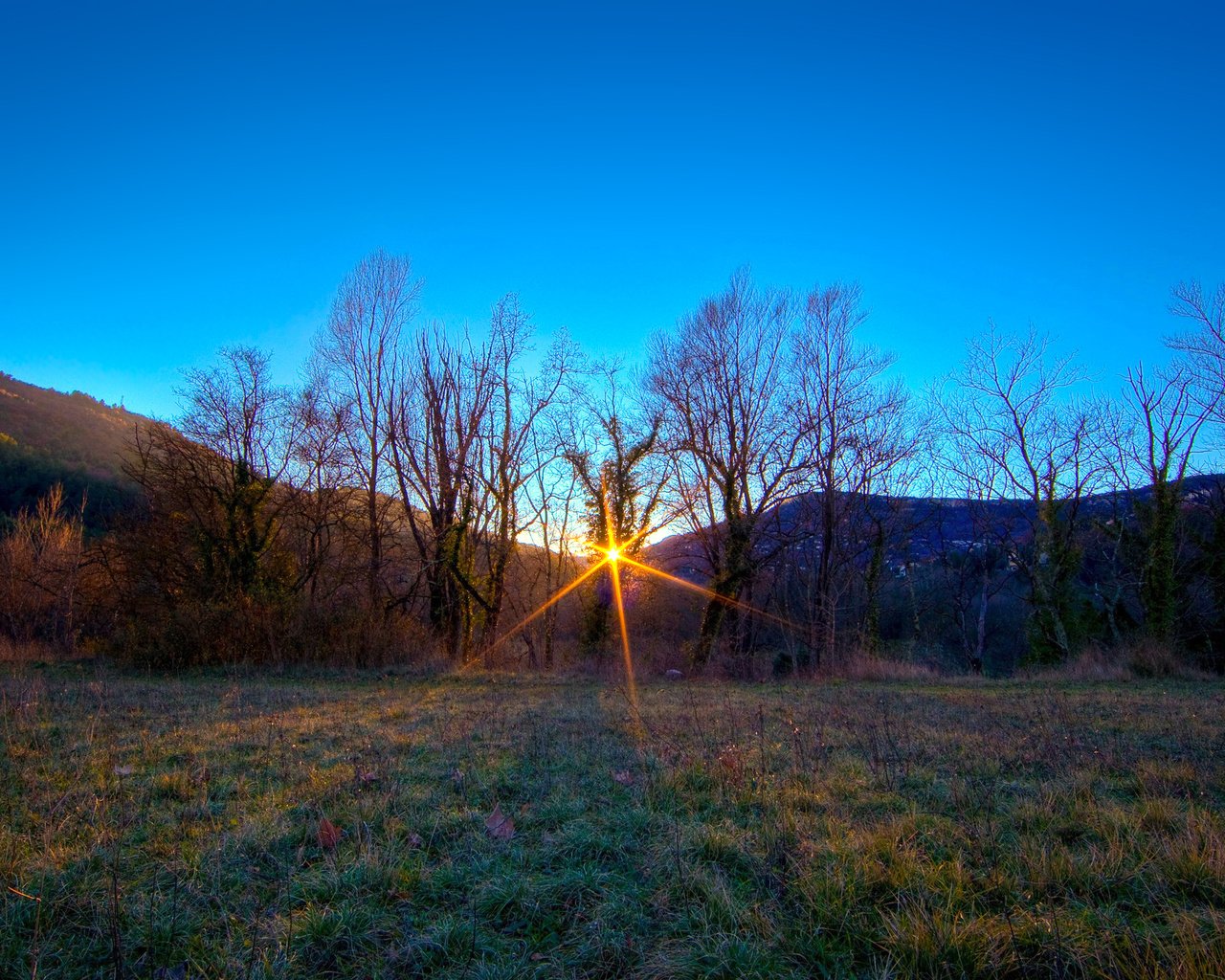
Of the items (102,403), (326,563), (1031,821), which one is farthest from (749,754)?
(102,403)

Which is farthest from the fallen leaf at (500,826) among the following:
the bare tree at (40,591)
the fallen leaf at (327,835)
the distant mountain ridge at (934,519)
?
the bare tree at (40,591)

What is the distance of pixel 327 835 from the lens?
3281mm

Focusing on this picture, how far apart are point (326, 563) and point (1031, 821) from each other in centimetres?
1887

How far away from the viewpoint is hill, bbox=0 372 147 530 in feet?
120

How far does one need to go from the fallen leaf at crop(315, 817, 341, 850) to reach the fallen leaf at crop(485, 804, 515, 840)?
2.55 ft

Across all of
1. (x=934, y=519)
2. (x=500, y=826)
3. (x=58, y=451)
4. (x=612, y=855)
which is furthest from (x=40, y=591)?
(x=58, y=451)

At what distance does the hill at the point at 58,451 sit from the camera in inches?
1435

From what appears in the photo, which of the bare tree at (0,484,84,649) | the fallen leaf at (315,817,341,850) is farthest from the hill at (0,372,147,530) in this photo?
the fallen leaf at (315,817,341,850)

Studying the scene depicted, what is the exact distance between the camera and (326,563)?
741 inches

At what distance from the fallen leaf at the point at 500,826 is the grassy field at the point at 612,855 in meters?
0.03

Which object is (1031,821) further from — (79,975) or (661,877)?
(79,975)

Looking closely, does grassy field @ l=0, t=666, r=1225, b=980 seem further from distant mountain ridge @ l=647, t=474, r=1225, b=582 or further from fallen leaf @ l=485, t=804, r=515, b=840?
distant mountain ridge @ l=647, t=474, r=1225, b=582

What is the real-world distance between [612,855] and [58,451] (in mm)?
59181

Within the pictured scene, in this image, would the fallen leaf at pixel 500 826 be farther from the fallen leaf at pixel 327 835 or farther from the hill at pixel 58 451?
the hill at pixel 58 451
